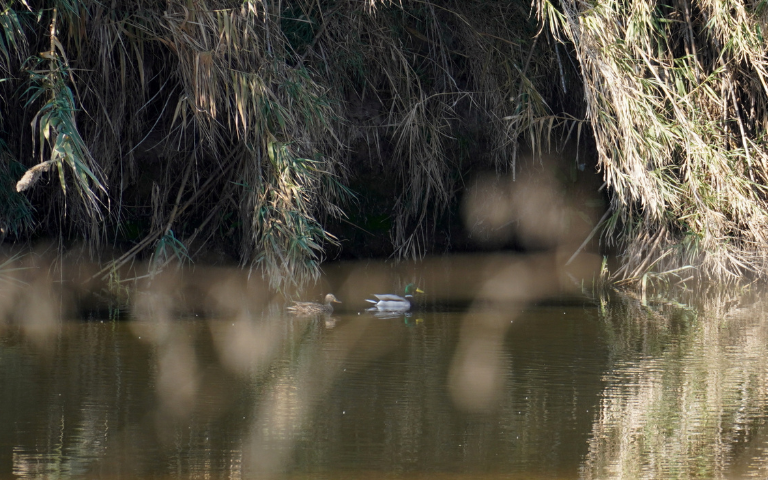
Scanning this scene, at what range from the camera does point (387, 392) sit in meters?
5.00

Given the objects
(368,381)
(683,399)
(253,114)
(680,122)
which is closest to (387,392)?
(368,381)

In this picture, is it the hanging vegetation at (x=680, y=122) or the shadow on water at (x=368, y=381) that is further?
the hanging vegetation at (x=680, y=122)

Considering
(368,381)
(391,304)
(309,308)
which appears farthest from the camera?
(391,304)

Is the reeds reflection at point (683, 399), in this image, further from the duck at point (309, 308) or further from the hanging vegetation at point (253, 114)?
the hanging vegetation at point (253, 114)

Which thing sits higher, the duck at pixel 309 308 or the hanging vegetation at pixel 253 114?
the hanging vegetation at pixel 253 114

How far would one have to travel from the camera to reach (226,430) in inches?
171

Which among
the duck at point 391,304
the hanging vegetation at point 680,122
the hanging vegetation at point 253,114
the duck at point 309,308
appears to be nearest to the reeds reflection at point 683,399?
the hanging vegetation at point 680,122

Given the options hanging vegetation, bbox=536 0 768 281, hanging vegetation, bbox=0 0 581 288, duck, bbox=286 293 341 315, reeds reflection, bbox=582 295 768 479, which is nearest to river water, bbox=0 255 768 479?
reeds reflection, bbox=582 295 768 479

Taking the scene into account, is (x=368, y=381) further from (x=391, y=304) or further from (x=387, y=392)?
(x=391, y=304)

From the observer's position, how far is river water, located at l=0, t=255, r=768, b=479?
395 centimetres

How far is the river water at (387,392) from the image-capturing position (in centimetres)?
395

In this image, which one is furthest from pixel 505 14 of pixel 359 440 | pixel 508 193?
pixel 359 440

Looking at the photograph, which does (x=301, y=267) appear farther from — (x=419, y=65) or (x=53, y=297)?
(x=419, y=65)

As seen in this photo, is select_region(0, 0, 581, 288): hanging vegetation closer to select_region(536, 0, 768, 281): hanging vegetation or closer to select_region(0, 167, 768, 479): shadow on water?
select_region(0, 167, 768, 479): shadow on water
